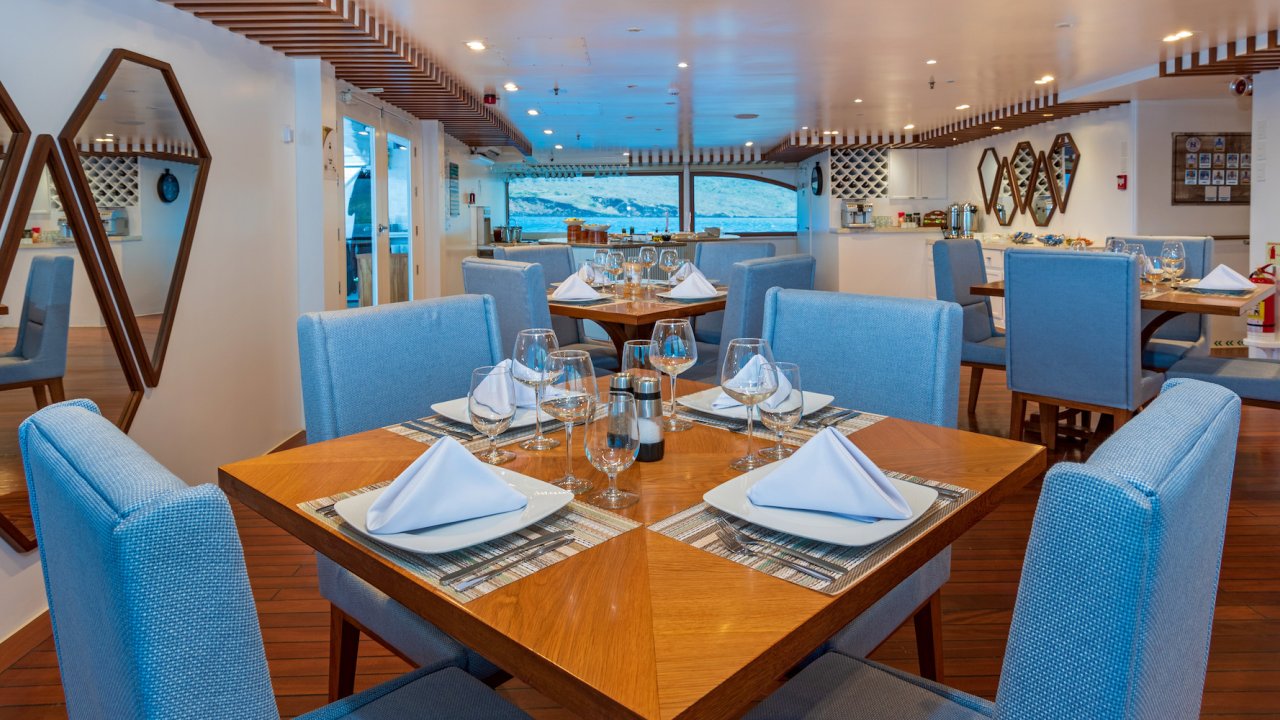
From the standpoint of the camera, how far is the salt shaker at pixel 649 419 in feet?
4.38

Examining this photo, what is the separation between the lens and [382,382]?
1824 mm

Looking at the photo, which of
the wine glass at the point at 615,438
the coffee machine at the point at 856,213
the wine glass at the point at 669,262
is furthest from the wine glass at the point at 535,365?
the coffee machine at the point at 856,213

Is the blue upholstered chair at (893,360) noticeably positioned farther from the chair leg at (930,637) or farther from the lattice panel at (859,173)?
the lattice panel at (859,173)

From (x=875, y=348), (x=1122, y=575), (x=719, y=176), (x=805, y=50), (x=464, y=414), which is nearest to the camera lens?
(x=1122, y=575)

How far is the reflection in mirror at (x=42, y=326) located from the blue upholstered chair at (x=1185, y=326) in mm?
4291

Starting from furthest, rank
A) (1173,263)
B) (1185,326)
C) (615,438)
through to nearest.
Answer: (1185,326), (1173,263), (615,438)

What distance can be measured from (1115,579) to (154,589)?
25.0 inches

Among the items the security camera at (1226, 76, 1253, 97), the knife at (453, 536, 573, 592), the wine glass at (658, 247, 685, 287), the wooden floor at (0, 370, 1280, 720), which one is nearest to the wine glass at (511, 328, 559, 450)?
the knife at (453, 536, 573, 592)

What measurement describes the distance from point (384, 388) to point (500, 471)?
27.2 inches

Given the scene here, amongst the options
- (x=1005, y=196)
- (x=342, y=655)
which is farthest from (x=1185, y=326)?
(x=1005, y=196)

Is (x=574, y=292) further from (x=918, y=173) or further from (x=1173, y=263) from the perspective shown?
(x=918, y=173)

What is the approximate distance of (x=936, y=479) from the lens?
4.07ft

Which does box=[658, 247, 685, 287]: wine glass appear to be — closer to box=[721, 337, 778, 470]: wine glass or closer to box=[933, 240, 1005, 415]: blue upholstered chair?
box=[933, 240, 1005, 415]: blue upholstered chair

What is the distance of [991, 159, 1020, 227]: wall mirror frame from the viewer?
9859 mm
